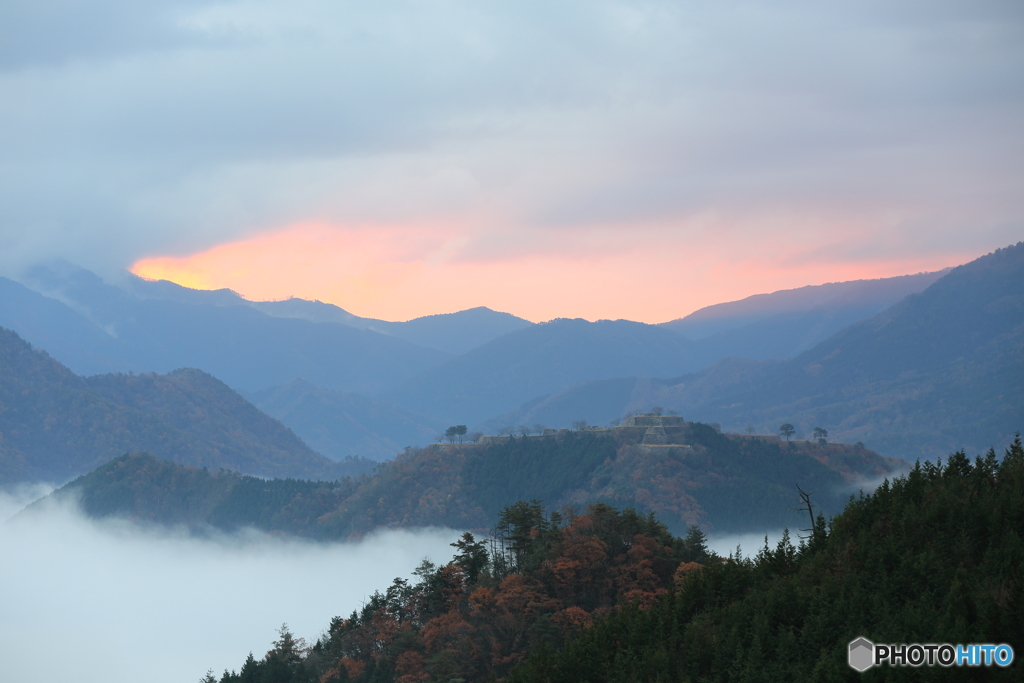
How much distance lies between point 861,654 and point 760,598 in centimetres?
1363

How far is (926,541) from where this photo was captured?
232ft

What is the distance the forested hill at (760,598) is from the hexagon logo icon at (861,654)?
20.2 inches

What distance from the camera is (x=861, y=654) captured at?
198 ft

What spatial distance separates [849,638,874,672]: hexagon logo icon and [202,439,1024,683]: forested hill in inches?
20.2

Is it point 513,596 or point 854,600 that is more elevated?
point 854,600

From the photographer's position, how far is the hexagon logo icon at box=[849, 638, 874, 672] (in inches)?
2334

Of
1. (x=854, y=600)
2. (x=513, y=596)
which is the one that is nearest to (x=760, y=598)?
(x=854, y=600)

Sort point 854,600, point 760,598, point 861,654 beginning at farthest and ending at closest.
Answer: point 760,598 < point 854,600 < point 861,654

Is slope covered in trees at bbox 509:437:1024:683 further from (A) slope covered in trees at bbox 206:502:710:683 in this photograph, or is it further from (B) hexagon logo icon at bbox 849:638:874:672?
(A) slope covered in trees at bbox 206:502:710:683

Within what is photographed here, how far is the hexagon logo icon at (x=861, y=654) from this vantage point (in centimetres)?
5928

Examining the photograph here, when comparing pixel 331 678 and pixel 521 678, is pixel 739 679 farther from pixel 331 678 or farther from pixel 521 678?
pixel 331 678

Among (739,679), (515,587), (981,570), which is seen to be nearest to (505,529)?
(515,587)

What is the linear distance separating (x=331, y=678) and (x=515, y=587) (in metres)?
28.9

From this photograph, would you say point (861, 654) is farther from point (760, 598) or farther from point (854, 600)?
point (760, 598)
